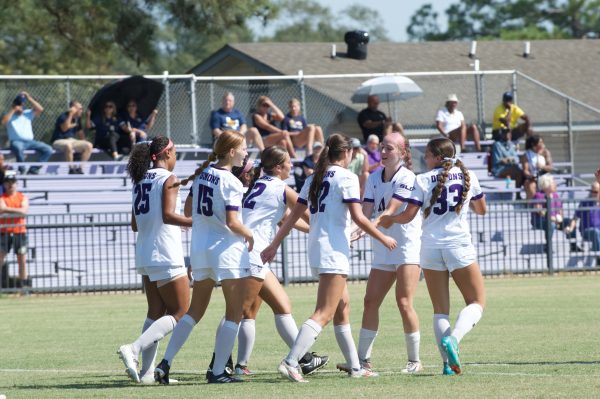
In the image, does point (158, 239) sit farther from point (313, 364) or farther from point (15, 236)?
point (15, 236)

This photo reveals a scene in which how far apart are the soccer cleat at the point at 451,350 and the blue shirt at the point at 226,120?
16185mm

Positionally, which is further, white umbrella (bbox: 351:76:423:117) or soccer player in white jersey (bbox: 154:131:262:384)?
white umbrella (bbox: 351:76:423:117)

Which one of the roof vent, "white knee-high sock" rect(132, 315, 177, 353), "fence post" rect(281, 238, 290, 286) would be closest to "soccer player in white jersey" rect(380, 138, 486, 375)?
"white knee-high sock" rect(132, 315, 177, 353)

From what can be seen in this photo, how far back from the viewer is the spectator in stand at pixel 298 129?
2627 centimetres

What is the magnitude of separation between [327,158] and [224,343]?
5.71 ft

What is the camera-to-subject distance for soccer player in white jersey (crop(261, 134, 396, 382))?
9.84m

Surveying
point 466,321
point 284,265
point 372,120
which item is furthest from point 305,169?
point 466,321

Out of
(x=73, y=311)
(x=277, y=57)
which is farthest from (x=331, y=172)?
(x=277, y=57)

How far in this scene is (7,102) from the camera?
88.8ft

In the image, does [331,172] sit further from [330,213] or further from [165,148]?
[165,148]

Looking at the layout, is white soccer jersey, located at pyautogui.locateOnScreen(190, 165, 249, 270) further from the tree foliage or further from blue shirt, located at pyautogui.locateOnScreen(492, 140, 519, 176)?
the tree foliage

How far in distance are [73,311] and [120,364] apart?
676cm

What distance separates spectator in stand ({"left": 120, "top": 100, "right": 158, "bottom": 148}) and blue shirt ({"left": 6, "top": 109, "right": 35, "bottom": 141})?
190cm

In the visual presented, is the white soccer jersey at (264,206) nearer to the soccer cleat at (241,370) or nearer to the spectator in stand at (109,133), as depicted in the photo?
the soccer cleat at (241,370)
